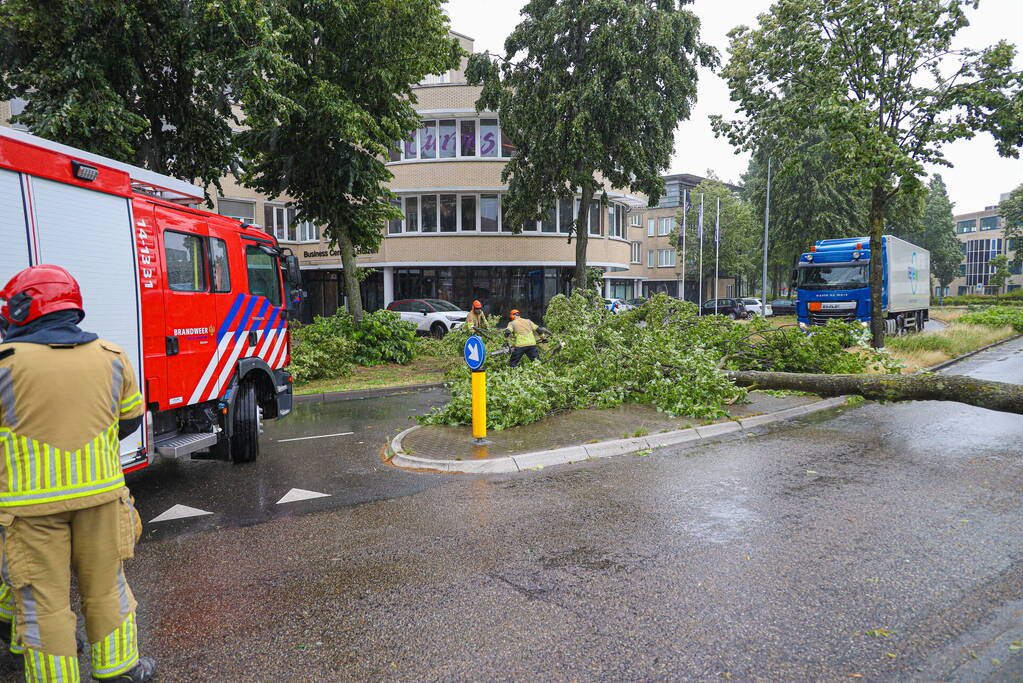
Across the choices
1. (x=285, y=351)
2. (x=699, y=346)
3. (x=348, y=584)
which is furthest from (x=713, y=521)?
(x=699, y=346)

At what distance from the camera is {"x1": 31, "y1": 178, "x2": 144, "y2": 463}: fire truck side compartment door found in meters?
4.88

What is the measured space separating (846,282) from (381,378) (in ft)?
52.1

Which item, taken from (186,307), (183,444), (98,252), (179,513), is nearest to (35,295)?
(98,252)

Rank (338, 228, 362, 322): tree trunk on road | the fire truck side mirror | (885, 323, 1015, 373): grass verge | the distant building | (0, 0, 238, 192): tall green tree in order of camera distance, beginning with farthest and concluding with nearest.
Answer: the distant building, (338, 228, 362, 322): tree trunk on road, (885, 323, 1015, 373): grass verge, (0, 0, 238, 192): tall green tree, the fire truck side mirror

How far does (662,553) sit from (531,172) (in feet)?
71.4

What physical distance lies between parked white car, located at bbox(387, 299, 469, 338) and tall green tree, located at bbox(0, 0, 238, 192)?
11.9 m

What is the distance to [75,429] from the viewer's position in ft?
9.45

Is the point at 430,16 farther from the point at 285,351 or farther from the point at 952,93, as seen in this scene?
the point at 952,93

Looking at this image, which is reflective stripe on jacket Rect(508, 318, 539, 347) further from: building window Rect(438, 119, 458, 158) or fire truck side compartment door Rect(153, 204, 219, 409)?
building window Rect(438, 119, 458, 158)

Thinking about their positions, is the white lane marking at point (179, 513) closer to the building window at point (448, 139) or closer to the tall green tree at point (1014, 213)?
the building window at point (448, 139)

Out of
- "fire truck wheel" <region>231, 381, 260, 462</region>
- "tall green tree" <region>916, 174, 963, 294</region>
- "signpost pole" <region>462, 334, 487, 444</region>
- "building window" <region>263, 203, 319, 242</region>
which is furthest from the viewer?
"tall green tree" <region>916, 174, 963, 294</region>

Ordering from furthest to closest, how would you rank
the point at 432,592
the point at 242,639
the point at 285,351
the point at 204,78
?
the point at 204,78, the point at 285,351, the point at 432,592, the point at 242,639

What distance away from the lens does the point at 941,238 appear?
229 ft

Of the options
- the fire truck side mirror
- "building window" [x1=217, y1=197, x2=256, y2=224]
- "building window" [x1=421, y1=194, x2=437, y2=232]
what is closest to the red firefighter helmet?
the fire truck side mirror
